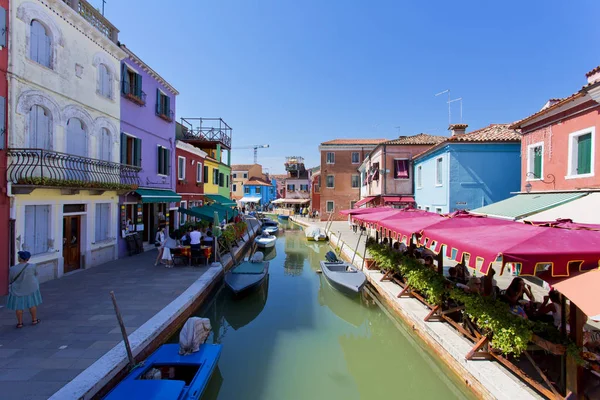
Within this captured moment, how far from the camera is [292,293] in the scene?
13.5 meters

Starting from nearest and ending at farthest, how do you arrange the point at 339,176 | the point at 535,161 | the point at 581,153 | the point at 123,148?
the point at 581,153 < the point at 535,161 < the point at 123,148 < the point at 339,176

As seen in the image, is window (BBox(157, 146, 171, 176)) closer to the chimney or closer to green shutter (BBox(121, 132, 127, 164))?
green shutter (BBox(121, 132, 127, 164))

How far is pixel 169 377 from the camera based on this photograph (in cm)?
572

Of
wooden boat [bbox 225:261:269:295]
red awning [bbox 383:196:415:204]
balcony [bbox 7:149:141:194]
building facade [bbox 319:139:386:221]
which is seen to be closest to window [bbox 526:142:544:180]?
wooden boat [bbox 225:261:269:295]

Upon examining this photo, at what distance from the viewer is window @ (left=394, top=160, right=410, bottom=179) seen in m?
25.7

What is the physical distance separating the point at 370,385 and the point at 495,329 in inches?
107

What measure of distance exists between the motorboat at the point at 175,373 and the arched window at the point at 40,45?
9.66 meters

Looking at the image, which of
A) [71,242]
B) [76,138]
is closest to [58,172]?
[76,138]

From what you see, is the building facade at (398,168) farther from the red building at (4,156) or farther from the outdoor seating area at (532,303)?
the red building at (4,156)

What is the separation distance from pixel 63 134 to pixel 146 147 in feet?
18.1

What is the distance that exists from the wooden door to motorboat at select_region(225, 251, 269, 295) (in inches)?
216

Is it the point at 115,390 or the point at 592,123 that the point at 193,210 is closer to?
the point at 115,390

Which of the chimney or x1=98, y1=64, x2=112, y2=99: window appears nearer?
x1=98, y1=64, x2=112, y2=99: window

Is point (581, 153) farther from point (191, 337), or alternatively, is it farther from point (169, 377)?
point (169, 377)
